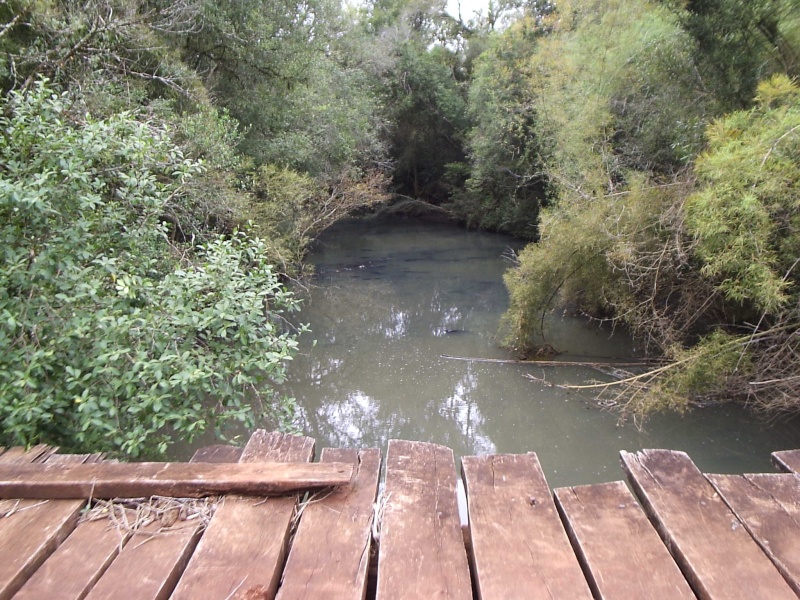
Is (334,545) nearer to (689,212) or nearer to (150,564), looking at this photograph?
(150,564)

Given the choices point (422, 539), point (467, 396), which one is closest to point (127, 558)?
point (422, 539)

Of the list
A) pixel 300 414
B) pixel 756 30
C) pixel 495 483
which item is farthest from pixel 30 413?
pixel 756 30

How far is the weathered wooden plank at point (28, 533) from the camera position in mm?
1056

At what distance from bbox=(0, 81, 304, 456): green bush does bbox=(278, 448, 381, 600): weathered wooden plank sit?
1.34 meters

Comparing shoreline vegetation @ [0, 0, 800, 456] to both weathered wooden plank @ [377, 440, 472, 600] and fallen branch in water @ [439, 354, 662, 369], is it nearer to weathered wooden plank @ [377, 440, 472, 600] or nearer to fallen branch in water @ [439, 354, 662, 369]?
fallen branch in water @ [439, 354, 662, 369]

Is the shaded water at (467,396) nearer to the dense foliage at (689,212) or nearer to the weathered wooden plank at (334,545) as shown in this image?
the dense foliage at (689,212)

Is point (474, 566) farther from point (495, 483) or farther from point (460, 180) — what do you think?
point (460, 180)

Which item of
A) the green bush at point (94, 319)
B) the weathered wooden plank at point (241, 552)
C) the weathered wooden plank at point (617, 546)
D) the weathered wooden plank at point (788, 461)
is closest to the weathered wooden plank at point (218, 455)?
the weathered wooden plank at point (241, 552)

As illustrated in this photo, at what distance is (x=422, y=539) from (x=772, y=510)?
810 millimetres

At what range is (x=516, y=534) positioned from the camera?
1179 mm

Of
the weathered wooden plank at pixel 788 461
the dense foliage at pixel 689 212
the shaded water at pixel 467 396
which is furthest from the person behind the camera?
the shaded water at pixel 467 396

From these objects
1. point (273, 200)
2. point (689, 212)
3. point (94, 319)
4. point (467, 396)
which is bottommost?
point (467, 396)

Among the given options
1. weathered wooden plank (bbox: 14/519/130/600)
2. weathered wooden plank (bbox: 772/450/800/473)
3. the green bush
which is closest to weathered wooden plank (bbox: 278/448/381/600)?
weathered wooden plank (bbox: 14/519/130/600)

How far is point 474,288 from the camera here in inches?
424
